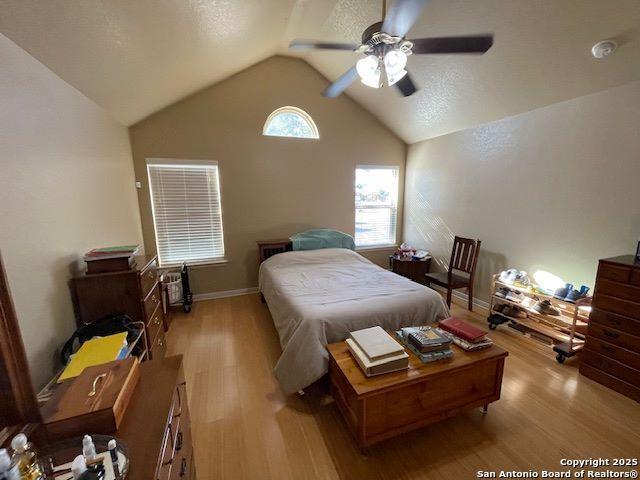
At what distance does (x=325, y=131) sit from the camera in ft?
12.6

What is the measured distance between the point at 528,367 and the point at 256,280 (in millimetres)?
3159

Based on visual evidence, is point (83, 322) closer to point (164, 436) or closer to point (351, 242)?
point (164, 436)

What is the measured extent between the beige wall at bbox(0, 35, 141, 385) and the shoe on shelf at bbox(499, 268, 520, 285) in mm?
3689

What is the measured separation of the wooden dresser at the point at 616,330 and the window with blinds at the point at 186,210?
3.84 meters

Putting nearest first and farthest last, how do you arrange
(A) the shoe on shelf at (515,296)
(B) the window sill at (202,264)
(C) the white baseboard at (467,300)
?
(A) the shoe on shelf at (515,296) → (C) the white baseboard at (467,300) → (B) the window sill at (202,264)

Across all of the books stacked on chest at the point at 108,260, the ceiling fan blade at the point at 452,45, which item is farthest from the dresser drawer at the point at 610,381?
the books stacked on chest at the point at 108,260

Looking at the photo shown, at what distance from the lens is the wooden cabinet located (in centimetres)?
70

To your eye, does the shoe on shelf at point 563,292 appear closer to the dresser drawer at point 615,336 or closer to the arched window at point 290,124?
the dresser drawer at point 615,336

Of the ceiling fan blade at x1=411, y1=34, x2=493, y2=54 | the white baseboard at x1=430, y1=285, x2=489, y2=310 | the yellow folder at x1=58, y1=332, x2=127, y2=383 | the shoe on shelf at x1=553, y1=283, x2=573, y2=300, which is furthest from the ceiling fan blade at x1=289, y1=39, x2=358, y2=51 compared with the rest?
the white baseboard at x1=430, y1=285, x2=489, y2=310

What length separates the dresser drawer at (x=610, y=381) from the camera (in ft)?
5.97

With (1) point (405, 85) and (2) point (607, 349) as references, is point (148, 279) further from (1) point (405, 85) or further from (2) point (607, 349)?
(2) point (607, 349)

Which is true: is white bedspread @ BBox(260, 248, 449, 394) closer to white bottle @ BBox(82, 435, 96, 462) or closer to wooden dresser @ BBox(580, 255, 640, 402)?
wooden dresser @ BBox(580, 255, 640, 402)

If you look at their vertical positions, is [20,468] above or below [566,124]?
below

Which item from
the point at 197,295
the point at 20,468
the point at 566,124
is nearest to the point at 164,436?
the point at 20,468
